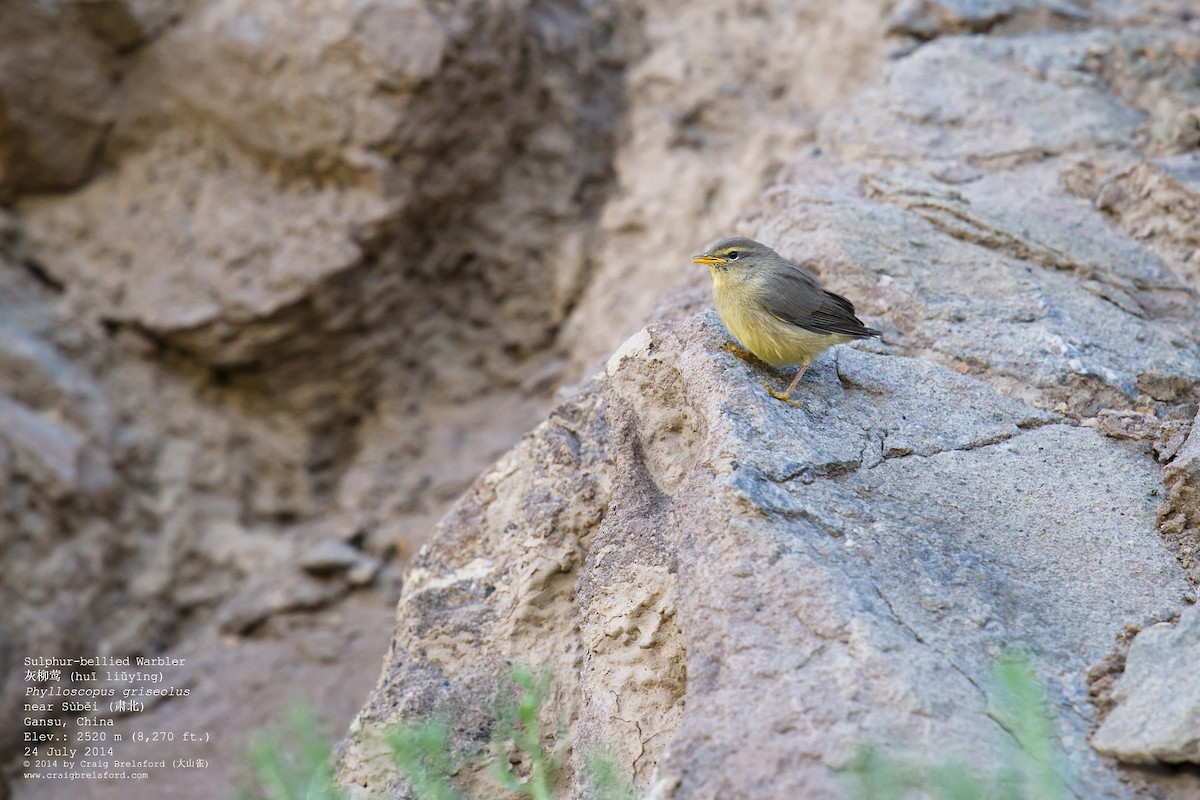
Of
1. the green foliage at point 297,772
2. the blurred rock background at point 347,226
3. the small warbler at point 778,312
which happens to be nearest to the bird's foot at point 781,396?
the small warbler at point 778,312

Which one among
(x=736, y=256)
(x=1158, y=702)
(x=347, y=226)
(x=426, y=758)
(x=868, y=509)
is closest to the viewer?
(x=1158, y=702)

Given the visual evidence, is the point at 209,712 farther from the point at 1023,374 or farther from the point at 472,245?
the point at 1023,374

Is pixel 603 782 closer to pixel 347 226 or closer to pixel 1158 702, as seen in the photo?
pixel 1158 702

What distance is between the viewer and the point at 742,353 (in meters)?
4.05

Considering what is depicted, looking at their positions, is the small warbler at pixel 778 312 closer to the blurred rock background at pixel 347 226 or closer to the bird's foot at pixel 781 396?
the bird's foot at pixel 781 396

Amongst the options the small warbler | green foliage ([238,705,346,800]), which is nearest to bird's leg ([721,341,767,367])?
the small warbler

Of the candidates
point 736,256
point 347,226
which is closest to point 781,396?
point 736,256

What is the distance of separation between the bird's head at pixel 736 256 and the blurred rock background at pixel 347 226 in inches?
60.4

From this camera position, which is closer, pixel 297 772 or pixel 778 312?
pixel 297 772

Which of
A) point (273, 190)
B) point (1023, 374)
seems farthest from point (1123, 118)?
point (273, 190)

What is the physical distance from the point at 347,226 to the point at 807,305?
15.0ft

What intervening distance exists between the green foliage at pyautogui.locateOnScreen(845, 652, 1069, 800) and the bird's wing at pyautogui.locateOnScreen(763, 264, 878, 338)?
1.55m

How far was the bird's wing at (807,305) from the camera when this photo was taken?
396 centimetres

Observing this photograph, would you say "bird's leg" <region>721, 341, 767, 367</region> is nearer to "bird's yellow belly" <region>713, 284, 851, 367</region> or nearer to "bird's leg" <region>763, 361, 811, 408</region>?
"bird's yellow belly" <region>713, 284, 851, 367</region>
